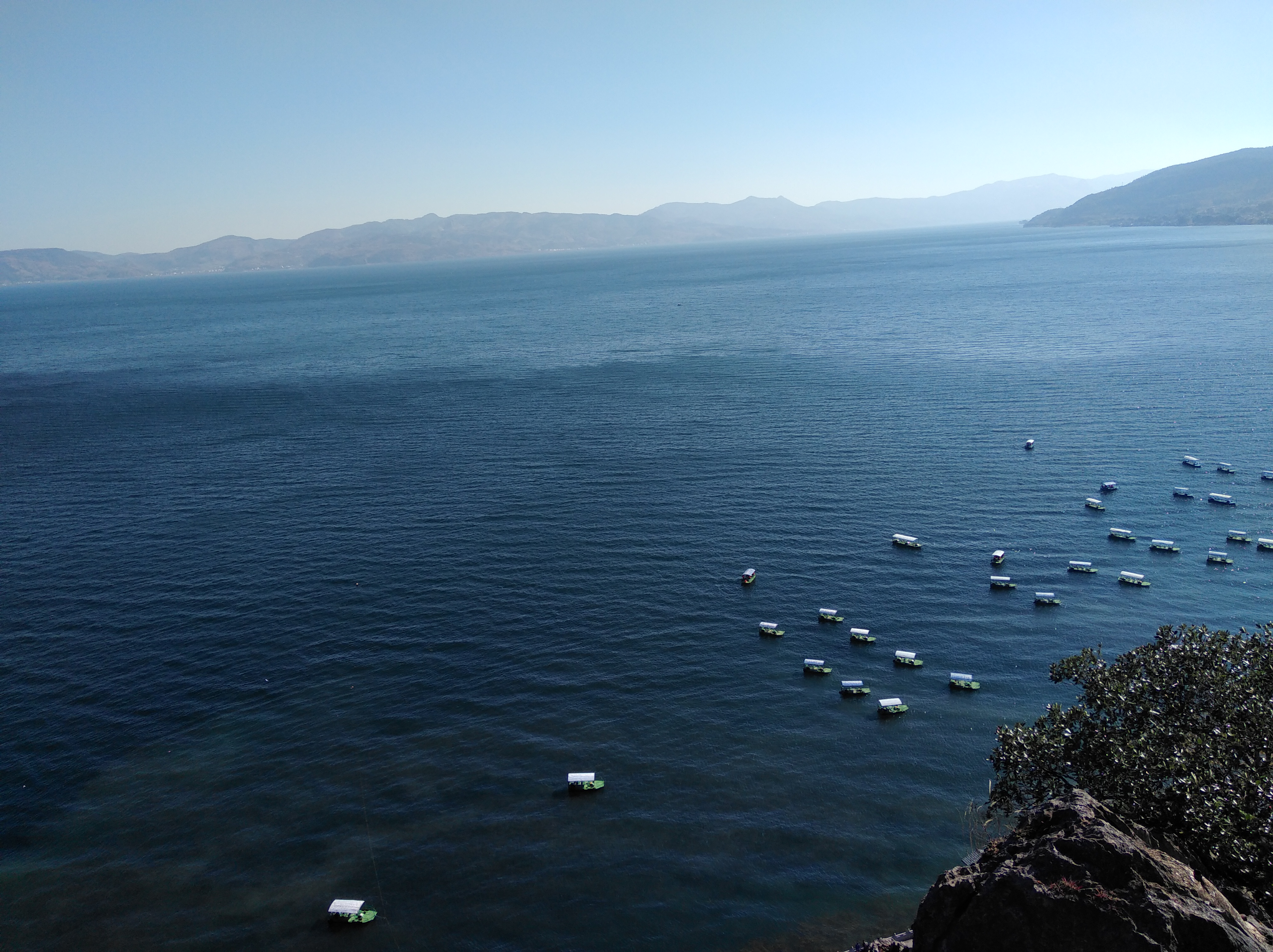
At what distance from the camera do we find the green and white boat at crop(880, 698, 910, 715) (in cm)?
6969

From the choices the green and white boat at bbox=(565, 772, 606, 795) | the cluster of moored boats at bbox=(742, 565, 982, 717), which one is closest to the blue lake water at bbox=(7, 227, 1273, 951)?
the cluster of moored boats at bbox=(742, 565, 982, 717)

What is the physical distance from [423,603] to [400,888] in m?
39.1

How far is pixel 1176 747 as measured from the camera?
130 feet


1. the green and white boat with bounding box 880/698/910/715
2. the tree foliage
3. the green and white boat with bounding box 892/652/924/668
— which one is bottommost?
the green and white boat with bounding box 880/698/910/715

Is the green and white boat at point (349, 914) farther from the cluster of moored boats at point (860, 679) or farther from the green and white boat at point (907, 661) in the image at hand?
the green and white boat at point (907, 661)

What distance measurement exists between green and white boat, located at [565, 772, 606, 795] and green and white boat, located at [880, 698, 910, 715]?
1023 inches

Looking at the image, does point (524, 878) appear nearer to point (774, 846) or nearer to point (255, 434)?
point (774, 846)

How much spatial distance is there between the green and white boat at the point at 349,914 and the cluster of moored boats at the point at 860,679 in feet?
141

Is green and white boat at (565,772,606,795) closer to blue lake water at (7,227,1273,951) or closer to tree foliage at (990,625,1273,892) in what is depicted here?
blue lake water at (7,227,1273,951)

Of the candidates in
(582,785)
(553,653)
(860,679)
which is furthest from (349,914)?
(860,679)

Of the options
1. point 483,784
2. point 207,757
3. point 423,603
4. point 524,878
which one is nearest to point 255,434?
point 423,603

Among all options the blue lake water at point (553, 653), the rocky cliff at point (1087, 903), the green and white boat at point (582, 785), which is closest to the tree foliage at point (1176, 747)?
the rocky cliff at point (1087, 903)

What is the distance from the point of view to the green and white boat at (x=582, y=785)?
6228 centimetres

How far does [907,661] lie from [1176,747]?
36763 mm
